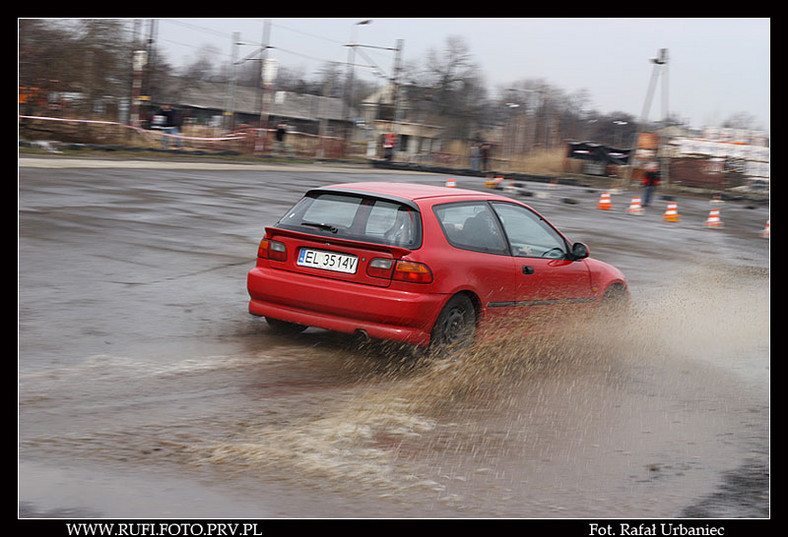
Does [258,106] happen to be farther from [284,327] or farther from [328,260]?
[328,260]

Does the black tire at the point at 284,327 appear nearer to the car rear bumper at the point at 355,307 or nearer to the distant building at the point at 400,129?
the car rear bumper at the point at 355,307

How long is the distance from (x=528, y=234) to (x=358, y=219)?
1.74 meters

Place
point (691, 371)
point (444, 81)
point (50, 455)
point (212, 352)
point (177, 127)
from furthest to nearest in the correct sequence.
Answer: point (444, 81) → point (177, 127) → point (691, 371) → point (212, 352) → point (50, 455)

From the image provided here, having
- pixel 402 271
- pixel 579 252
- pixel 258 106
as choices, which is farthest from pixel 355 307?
pixel 258 106

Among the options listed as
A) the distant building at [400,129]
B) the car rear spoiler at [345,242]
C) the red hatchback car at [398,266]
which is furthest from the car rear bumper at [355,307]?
the distant building at [400,129]

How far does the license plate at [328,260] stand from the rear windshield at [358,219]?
0.51 feet

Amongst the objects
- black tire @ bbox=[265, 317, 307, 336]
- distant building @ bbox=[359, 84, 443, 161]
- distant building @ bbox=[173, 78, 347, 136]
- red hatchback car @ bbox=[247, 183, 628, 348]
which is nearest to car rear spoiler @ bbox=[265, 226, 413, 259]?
red hatchback car @ bbox=[247, 183, 628, 348]

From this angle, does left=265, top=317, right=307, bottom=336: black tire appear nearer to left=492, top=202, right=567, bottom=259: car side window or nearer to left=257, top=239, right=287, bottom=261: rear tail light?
left=257, top=239, right=287, bottom=261: rear tail light

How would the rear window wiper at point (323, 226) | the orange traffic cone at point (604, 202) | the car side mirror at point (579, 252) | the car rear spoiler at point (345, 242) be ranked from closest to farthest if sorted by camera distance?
the car rear spoiler at point (345, 242), the rear window wiper at point (323, 226), the car side mirror at point (579, 252), the orange traffic cone at point (604, 202)

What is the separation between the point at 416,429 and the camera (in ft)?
17.8

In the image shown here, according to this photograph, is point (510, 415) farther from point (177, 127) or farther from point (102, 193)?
point (177, 127)

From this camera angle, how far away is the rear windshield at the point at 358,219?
22.7 ft
